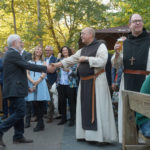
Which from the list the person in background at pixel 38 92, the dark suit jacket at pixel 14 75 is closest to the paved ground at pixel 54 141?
the person in background at pixel 38 92

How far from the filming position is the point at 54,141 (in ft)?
18.0

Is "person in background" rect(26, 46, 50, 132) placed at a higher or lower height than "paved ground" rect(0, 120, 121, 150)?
higher

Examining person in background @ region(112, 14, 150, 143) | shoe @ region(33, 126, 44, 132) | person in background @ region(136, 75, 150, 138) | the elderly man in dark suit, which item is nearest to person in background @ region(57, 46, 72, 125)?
shoe @ region(33, 126, 44, 132)

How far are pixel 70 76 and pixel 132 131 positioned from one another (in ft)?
13.1

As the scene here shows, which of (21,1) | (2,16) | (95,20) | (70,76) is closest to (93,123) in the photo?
(70,76)

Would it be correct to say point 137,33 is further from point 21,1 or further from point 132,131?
point 21,1

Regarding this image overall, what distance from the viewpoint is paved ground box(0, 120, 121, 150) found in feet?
16.5

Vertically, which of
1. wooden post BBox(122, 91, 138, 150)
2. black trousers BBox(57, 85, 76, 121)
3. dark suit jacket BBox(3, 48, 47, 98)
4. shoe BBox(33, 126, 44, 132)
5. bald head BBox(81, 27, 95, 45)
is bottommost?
shoe BBox(33, 126, 44, 132)

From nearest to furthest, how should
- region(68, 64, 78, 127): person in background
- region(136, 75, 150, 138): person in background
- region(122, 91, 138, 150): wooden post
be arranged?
region(136, 75, 150, 138): person in background < region(122, 91, 138, 150): wooden post < region(68, 64, 78, 127): person in background

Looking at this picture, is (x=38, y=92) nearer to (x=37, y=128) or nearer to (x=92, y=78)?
(x=37, y=128)

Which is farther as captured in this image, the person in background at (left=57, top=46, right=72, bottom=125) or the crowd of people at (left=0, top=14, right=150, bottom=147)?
the person in background at (left=57, top=46, right=72, bottom=125)

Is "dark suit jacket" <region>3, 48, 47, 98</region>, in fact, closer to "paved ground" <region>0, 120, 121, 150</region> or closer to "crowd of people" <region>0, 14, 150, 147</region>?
"crowd of people" <region>0, 14, 150, 147</region>

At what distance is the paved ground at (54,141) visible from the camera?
198 inches

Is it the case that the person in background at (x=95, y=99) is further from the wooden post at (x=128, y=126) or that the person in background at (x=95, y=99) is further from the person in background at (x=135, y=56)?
the wooden post at (x=128, y=126)
